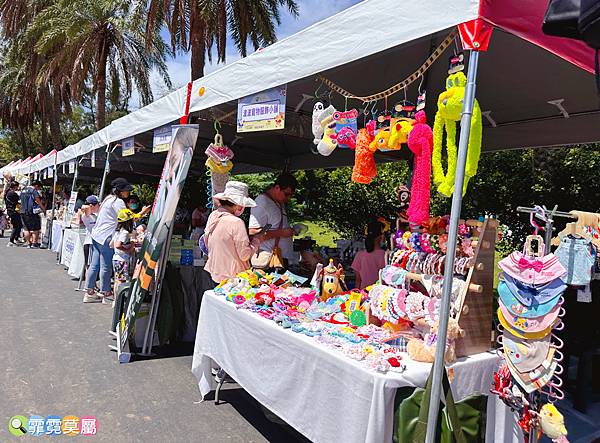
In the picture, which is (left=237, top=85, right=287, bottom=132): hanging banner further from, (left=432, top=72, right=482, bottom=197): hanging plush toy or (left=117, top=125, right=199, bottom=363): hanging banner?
(left=432, top=72, right=482, bottom=197): hanging plush toy

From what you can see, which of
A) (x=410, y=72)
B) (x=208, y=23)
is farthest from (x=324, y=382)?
(x=208, y=23)

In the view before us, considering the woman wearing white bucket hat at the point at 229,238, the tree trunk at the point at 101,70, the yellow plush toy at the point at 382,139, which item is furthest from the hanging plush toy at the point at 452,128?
the tree trunk at the point at 101,70

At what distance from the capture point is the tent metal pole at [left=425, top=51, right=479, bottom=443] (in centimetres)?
196

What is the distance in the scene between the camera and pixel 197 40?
11.6m

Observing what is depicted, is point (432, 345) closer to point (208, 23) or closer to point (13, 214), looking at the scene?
point (208, 23)

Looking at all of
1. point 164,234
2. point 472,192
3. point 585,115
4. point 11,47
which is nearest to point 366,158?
point 164,234

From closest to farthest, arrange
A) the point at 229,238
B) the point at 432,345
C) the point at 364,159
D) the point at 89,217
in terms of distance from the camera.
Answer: the point at 432,345 < the point at 364,159 < the point at 229,238 < the point at 89,217

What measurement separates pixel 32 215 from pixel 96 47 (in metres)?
7.09

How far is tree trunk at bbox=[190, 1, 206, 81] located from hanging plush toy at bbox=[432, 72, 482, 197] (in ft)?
32.0

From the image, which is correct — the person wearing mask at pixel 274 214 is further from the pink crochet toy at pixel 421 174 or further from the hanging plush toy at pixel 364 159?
the pink crochet toy at pixel 421 174

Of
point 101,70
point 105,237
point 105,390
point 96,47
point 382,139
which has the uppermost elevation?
point 96,47

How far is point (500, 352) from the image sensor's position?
2311mm

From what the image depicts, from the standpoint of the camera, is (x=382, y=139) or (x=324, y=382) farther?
(x=382, y=139)

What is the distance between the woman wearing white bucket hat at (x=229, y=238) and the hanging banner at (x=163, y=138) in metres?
1.21
